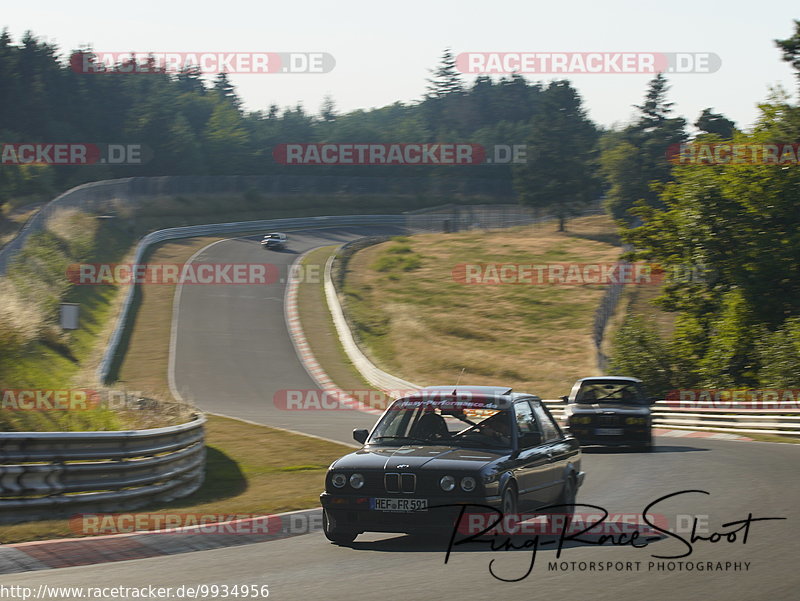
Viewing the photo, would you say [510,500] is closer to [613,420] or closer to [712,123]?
[613,420]

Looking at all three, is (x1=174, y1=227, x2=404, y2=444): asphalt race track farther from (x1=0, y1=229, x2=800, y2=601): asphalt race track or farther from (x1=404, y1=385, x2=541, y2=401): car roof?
(x1=404, y1=385, x2=541, y2=401): car roof

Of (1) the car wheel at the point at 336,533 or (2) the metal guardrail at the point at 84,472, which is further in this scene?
(2) the metal guardrail at the point at 84,472

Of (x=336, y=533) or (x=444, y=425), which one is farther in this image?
(x=444, y=425)

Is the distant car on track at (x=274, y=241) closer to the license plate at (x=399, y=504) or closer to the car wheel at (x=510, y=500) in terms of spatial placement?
the car wheel at (x=510, y=500)

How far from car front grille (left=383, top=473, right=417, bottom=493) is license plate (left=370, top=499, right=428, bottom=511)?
→ 0.09m

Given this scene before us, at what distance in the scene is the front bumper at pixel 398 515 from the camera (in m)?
8.42

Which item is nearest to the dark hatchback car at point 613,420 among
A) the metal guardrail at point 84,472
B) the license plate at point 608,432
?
the license plate at point 608,432

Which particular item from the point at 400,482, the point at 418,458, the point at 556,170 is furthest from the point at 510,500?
the point at 556,170

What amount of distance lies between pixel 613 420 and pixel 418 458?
424 inches

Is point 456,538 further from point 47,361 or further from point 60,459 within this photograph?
point 47,361

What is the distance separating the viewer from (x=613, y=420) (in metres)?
18.9

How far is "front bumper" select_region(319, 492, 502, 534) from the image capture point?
8.42 metres

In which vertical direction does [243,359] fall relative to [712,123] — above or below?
below

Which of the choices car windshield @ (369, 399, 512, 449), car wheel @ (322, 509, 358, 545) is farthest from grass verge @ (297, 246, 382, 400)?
car wheel @ (322, 509, 358, 545)
